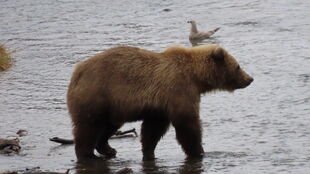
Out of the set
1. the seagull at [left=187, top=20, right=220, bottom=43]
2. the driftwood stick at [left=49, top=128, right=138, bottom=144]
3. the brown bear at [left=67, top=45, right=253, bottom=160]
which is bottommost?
the seagull at [left=187, top=20, right=220, bottom=43]

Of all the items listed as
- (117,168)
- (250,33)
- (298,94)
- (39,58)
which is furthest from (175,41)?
(117,168)

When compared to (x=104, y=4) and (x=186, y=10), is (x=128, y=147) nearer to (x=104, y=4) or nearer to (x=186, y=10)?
(x=186, y=10)

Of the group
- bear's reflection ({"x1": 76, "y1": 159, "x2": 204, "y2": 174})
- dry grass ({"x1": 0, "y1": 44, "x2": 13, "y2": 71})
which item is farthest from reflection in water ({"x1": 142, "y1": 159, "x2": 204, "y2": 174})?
dry grass ({"x1": 0, "y1": 44, "x2": 13, "y2": 71})

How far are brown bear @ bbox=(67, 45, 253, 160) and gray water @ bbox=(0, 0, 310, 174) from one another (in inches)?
13.7

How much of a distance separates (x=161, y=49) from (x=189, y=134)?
312 inches

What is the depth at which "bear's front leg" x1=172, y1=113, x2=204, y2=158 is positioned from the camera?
9.12m

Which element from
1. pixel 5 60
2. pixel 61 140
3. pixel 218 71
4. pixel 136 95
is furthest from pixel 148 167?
pixel 5 60

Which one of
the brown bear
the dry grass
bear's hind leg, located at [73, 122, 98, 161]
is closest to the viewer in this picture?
the brown bear

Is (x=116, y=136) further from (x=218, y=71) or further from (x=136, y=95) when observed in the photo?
(x=218, y=71)

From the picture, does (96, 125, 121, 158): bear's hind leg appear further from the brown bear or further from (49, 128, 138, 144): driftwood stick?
(49, 128, 138, 144): driftwood stick

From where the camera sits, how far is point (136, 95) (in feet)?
30.0

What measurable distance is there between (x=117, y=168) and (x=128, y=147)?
4.01 ft

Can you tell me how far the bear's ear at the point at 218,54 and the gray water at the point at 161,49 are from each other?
1.08 meters

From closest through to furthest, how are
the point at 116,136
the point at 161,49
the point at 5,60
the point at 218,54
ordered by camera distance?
the point at 218,54 < the point at 116,136 < the point at 5,60 < the point at 161,49
